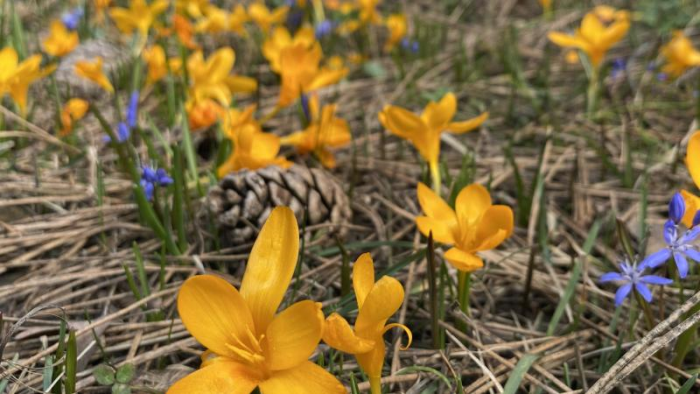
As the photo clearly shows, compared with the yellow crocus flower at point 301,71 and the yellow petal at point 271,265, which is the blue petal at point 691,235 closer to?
the yellow petal at point 271,265

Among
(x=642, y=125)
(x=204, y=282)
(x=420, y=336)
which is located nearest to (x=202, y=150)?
(x=420, y=336)

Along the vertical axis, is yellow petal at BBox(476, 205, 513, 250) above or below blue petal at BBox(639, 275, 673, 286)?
above

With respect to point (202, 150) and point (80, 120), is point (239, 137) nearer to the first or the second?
point (202, 150)

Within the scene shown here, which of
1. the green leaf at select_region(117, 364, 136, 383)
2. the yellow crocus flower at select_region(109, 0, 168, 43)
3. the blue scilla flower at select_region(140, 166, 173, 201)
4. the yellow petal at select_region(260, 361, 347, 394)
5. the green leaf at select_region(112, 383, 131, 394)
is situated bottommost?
the green leaf at select_region(112, 383, 131, 394)

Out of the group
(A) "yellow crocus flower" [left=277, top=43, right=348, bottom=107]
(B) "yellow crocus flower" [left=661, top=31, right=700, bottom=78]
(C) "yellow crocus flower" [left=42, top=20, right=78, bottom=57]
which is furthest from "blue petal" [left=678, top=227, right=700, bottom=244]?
(C) "yellow crocus flower" [left=42, top=20, right=78, bottom=57]

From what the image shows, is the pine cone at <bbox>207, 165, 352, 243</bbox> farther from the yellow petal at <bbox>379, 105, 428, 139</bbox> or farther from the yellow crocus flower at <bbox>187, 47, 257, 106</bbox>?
the yellow crocus flower at <bbox>187, 47, 257, 106</bbox>

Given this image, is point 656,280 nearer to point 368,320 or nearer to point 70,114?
point 368,320
